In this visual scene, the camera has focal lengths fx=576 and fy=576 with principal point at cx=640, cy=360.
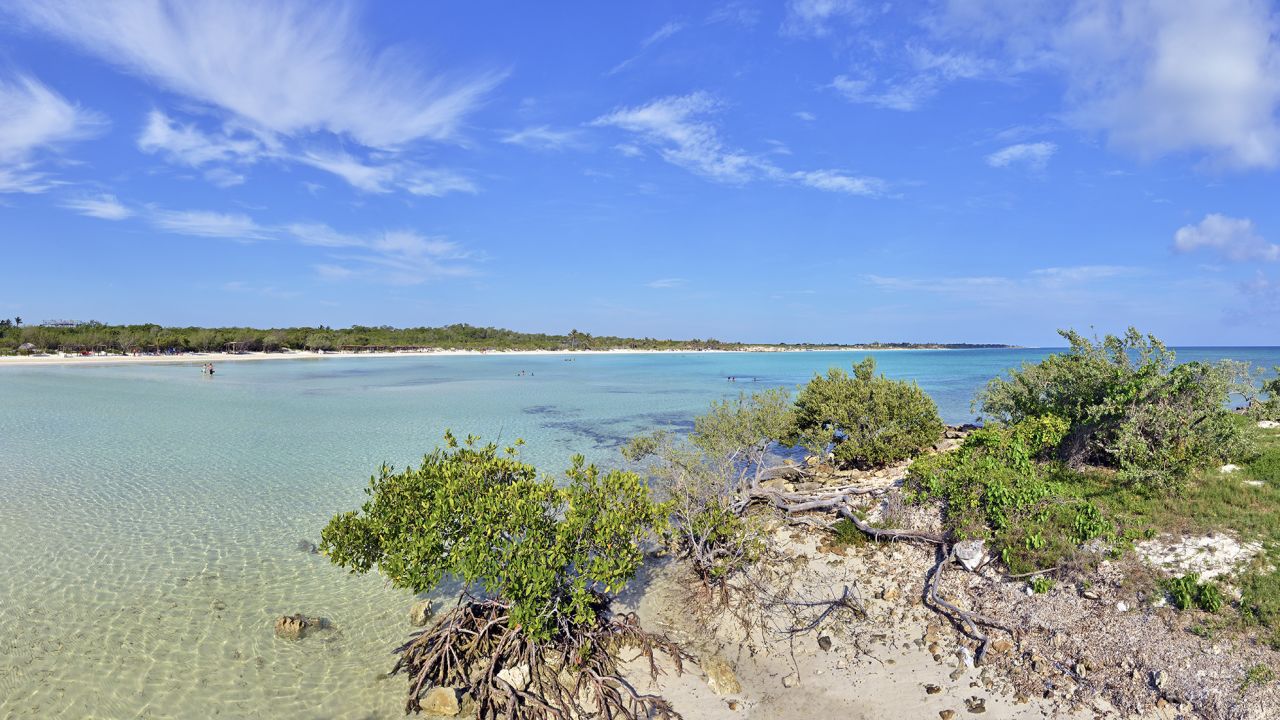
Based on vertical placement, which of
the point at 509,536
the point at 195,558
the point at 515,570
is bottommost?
the point at 195,558

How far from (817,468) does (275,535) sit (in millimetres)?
15217

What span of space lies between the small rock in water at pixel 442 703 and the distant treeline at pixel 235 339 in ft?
424

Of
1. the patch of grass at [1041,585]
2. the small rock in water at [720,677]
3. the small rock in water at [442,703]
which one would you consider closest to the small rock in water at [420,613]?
the small rock in water at [442,703]

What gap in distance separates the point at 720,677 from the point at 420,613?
5.18m

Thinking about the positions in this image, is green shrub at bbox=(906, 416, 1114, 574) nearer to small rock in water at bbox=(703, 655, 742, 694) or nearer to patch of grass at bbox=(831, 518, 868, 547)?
patch of grass at bbox=(831, 518, 868, 547)

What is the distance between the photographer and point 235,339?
4520 inches

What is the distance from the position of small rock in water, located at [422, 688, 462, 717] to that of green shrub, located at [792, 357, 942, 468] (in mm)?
13407

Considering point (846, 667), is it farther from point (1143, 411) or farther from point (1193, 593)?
point (1143, 411)

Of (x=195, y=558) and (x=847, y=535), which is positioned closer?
(x=847, y=535)

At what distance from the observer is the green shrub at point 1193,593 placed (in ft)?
24.3

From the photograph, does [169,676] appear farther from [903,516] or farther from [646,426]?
[646,426]

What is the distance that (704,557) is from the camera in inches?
385

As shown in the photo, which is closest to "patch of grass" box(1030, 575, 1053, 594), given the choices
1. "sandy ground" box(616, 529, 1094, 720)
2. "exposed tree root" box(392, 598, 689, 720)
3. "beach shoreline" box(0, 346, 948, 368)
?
"sandy ground" box(616, 529, 1094, 720)

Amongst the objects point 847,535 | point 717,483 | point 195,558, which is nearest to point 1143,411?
point 847,535
